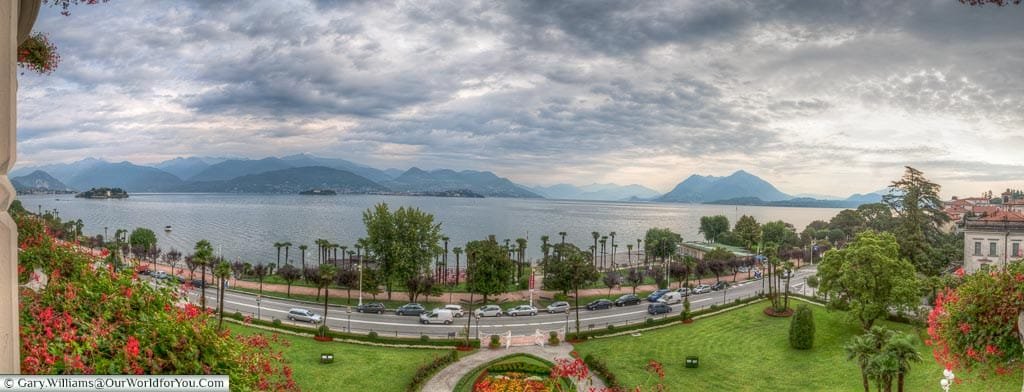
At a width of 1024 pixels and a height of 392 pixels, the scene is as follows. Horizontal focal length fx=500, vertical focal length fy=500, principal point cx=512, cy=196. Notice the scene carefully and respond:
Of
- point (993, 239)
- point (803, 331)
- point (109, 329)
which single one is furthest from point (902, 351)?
point (993, 239)

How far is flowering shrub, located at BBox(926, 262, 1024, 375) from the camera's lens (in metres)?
7.16

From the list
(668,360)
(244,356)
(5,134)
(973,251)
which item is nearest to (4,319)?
(5,134)

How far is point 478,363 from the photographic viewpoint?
25000 millimetres

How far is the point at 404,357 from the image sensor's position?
2545 cm

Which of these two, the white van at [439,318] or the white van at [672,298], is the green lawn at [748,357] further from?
the white van at [439,318]

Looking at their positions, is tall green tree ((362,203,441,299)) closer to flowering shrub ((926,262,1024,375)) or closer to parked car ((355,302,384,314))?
parked car ((355,302,384,314))

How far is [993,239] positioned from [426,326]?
42.8 m

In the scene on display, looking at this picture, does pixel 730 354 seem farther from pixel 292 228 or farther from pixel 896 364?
pixel 292 228

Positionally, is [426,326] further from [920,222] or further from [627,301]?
[920,222]

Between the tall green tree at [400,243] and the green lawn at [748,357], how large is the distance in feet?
59.0

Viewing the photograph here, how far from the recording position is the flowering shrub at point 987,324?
7.16 metres

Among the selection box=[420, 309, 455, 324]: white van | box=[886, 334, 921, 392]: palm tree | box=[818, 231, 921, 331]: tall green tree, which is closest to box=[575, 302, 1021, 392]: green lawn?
box=[818, 231, 921, 331]: tall green tree

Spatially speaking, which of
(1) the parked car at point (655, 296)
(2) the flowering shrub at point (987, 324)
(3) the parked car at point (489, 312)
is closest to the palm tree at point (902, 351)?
(2) the flowering shrub at point (987, 324)

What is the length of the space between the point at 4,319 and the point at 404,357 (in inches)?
921
